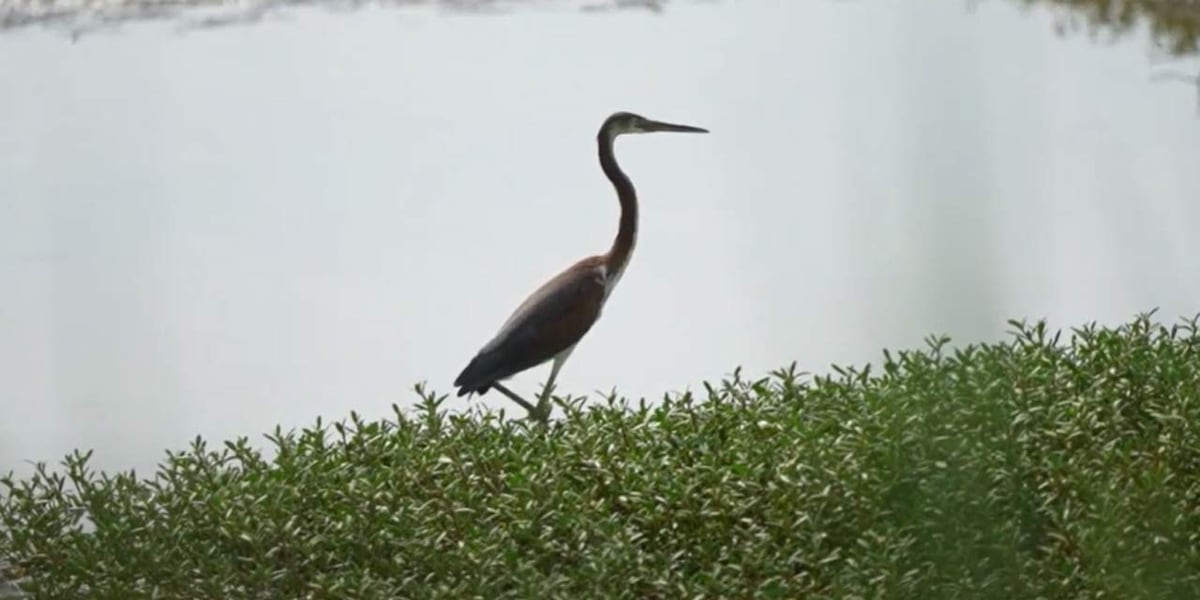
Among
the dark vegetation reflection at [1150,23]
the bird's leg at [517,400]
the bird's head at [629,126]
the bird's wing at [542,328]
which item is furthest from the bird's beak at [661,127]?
the dark vegetation reflection at [1150,23]

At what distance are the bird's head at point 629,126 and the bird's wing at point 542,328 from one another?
0.31m

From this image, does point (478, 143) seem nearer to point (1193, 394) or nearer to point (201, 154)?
point (201, 154)

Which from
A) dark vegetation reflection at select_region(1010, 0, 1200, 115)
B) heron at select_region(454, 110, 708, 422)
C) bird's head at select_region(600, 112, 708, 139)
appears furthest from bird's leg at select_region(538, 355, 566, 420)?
dark vegetation reflection at select_region(1010, 0, 1200, 115)

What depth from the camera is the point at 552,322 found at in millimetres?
3297

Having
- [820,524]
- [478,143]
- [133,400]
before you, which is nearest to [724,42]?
[478,143]

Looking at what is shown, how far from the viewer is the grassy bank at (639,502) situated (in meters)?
2.24

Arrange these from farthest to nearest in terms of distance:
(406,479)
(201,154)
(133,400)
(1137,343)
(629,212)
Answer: (201,154) < (629,212) < (1137,343) < (406,479) < (133,400)

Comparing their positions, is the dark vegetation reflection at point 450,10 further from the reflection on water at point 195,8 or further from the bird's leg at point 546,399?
the bird's leg at point 546,399

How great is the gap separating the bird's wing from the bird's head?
31 centimetres

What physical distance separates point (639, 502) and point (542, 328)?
785 millimetres

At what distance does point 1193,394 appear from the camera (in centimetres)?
281

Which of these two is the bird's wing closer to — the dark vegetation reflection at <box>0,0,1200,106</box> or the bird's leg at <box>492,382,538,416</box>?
the bird's leg at <box>492,382,538,416</box>

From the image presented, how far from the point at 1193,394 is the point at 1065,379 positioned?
194mm

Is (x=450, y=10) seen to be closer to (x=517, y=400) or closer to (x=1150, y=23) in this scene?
(x=1150, y=23)
